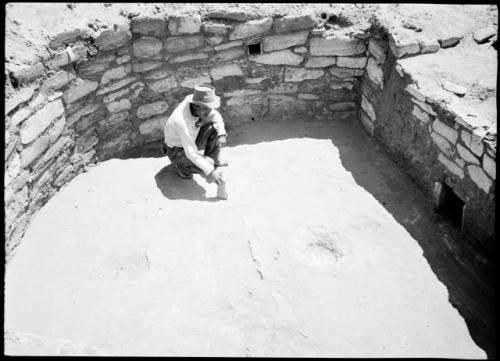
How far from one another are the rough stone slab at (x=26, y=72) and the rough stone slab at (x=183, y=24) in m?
1.55

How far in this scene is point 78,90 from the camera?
16.4ft

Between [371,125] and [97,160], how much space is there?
3.51 m

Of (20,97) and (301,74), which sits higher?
(20,97)

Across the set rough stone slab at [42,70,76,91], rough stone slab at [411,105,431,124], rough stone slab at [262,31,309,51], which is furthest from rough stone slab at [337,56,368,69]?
rough stone slab at [42,70,76,91]

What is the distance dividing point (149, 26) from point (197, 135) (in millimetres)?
1385

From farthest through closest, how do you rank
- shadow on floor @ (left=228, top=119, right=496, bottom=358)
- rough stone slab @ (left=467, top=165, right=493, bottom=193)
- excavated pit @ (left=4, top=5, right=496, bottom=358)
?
rough stone slab @ (left=467, top=165, right=493, bottom=193) → shadow on floor @ (left=228, top=119, right=496, bottom=358) → excavated pit @ (left=4, top=5, right=496, bottom=358)

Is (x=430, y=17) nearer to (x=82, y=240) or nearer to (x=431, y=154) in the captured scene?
(x=431, y=154)

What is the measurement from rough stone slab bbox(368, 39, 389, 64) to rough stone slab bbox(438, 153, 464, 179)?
154 cm

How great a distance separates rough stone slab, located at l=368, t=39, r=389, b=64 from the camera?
550 cm

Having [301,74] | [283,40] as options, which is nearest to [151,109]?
[283,40]

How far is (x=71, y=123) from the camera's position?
16.6 feet

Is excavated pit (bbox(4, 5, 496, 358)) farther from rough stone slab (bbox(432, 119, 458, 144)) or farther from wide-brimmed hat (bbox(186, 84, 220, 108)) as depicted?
wide-brimmed hat (bbox(186, 84, 220, 108))

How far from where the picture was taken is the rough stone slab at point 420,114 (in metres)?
4.77

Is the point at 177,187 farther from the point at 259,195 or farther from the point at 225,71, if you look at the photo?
the point at 225,71
